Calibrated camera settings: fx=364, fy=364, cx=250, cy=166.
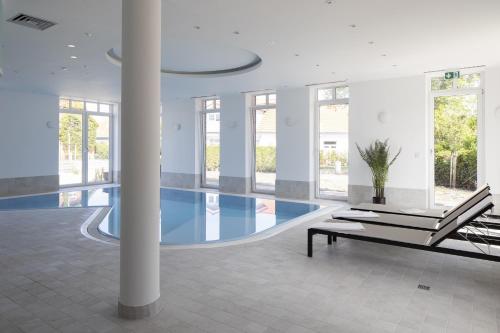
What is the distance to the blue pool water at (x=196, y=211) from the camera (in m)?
6.57

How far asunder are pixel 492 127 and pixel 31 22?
9154 millimetres

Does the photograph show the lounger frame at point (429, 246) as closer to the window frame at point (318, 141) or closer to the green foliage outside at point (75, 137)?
the window frame at point (318, 141)

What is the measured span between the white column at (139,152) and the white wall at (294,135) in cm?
810

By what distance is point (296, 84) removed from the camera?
34.0 feet

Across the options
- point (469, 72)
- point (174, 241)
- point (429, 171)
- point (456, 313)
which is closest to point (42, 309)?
point (174, 241)

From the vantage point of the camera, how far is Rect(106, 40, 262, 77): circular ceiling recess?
7437 millimetres

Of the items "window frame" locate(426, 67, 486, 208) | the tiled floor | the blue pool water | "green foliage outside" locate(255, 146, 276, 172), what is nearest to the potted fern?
"window frame" locate(426, 67, 486, 208)

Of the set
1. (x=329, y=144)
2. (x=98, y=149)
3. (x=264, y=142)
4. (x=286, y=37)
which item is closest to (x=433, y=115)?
(x=329, y=144)

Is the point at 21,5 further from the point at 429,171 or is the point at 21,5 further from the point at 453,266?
the point at 429,171

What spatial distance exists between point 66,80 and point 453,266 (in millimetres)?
9786

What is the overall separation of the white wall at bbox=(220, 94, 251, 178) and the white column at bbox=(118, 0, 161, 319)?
904 cm


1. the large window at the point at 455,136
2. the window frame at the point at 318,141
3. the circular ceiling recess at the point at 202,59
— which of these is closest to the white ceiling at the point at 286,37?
the circular ceiling recess at the point at 202,59

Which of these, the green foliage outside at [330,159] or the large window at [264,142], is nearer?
the green foliage outside at [330,159]

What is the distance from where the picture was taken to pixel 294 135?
1104 centimetres
